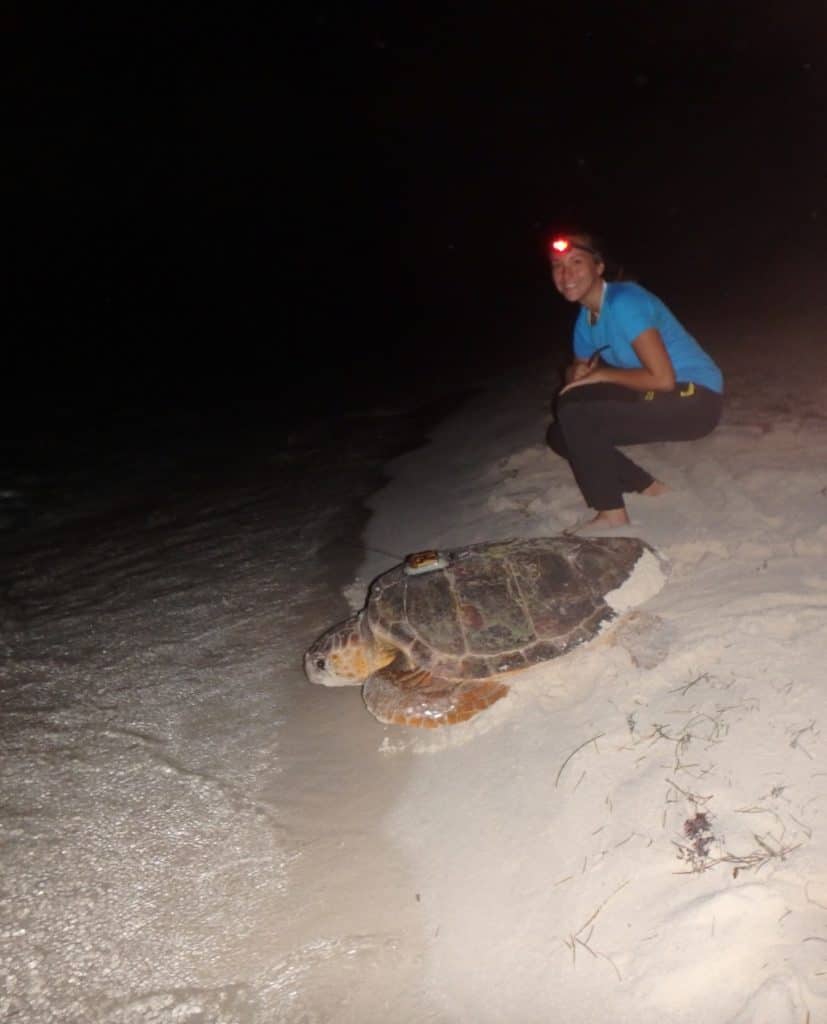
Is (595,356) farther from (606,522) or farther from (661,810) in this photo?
(661,810)

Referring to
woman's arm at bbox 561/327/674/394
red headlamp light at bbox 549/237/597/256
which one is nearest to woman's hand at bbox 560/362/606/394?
woman's arm at bbox 561/327/674/394

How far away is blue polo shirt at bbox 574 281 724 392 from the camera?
278cm

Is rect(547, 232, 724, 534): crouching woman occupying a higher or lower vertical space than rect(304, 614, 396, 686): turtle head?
higher

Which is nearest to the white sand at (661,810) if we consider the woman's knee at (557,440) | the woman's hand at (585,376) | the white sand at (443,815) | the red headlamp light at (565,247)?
the white sand at (443,815)

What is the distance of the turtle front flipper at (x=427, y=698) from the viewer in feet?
7.48

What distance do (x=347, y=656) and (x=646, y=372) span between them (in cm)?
162

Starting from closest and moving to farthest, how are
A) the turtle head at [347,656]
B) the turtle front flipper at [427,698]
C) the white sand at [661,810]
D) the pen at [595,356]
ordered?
1. the white sand at [661,810]
2. the turtle front flipper at [427,698]
3. the turtle head at [347,656]
4. the pen at [595,356]

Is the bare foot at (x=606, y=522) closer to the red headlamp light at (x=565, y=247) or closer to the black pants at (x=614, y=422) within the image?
the black pants at (x=614, y=422)

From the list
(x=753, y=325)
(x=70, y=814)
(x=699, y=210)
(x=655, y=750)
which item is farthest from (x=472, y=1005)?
(x=699, y=210)

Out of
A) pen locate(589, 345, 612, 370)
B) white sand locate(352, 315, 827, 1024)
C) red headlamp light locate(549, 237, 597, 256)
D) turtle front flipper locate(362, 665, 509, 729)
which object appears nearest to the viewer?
white sand locate(352, 315, 827, 1024)

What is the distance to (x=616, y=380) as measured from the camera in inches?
113

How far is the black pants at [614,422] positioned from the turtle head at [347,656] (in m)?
1.14

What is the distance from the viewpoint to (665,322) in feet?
9.65

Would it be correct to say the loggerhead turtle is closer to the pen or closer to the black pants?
the black pants
